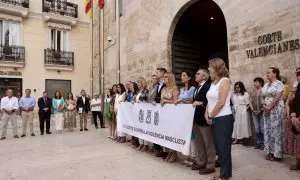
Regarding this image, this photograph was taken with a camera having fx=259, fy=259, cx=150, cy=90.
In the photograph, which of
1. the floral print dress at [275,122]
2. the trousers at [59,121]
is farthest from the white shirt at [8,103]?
the floral print dress at [275,122]

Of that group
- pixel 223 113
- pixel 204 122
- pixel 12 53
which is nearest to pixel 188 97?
pixel 204 122

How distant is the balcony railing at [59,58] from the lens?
18.1 meters

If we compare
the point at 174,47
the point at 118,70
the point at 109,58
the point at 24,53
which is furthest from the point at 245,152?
the point at 24,53

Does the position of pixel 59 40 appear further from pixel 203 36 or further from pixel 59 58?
pixel 203 36

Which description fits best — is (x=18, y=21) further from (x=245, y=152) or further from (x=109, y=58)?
(x=245, y=152)

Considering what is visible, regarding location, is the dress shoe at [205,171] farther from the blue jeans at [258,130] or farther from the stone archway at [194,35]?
the stone archway at [194,35]

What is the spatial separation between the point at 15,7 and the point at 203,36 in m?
12.4

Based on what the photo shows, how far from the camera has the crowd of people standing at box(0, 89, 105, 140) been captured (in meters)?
8.98

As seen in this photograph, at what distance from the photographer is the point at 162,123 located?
4.93 m

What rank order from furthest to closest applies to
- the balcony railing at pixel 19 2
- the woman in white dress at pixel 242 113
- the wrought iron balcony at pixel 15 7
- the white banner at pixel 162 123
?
the balcony railing at pixel 19 2 → the wrought iron balcony at pixel 15 7 → the woman in white dress at pixel 242 113 → the white banner at pixel 162 123

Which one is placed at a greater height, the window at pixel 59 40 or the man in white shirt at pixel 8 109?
the window at pixel 59 40

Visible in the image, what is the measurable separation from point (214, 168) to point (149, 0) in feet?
25.3

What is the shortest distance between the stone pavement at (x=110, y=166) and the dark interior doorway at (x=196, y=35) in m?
4.61

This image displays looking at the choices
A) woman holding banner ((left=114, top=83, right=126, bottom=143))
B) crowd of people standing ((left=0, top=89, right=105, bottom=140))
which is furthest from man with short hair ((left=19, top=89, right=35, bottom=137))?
woman holding banner ((left=114, top=83, right=126, bottom=143))
